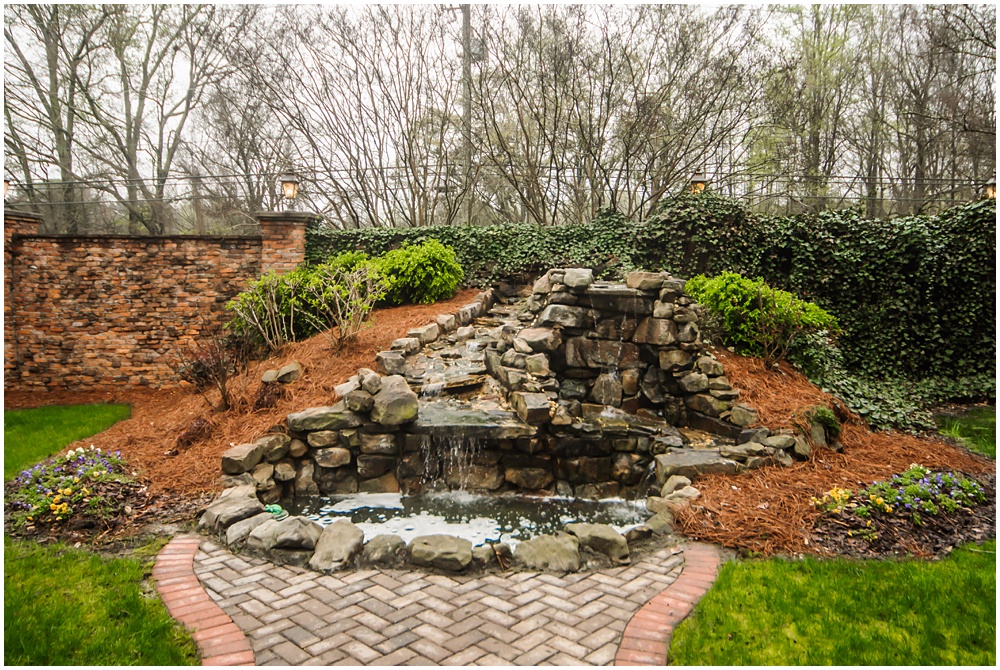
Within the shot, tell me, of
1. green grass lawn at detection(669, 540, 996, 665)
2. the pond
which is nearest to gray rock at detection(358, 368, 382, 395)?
the pond

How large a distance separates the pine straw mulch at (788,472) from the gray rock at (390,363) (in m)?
3.55

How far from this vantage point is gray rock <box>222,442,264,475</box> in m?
5.27

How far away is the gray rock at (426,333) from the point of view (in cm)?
793

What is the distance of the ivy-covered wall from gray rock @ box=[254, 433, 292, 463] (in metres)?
5.96

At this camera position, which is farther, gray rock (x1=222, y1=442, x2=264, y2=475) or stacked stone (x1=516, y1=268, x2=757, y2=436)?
stacked stone (x1=516, y1=268, x2=757, y2=436)

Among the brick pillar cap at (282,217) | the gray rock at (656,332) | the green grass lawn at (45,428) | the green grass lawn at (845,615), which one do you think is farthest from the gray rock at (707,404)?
the brick pillar cap at (282,217)

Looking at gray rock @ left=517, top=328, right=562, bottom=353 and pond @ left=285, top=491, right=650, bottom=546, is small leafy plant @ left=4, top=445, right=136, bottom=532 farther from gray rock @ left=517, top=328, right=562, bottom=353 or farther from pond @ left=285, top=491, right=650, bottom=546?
gray rock @ left=517, top=328, right=562, bottom=353

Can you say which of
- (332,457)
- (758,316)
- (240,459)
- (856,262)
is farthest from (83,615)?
(856,262)

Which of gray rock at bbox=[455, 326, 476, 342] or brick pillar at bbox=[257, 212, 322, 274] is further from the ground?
brick pillar at bbox=[257, 212, 322, 274]

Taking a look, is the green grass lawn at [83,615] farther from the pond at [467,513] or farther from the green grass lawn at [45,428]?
the green grass lawn at [45,428]

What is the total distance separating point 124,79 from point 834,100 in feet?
56.8

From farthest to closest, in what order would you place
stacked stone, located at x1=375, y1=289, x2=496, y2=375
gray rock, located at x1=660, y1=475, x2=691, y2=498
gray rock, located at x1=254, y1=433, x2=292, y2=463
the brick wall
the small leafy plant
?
the brick wall < stacked stone, located at x1=375, y1=289, x2=496, y2=375 < gray rock, located at x1=254, y1=433, x2=292, y2=463 < gray rock, located at x1=660, y1=475, x2=691, y2=498 < the small leafy plant

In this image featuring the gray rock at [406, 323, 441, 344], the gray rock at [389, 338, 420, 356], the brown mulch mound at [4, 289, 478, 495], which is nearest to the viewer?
the brown mulch mound at [4, 289, 478, 495]

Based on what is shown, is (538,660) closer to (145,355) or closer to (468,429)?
(468,429)
